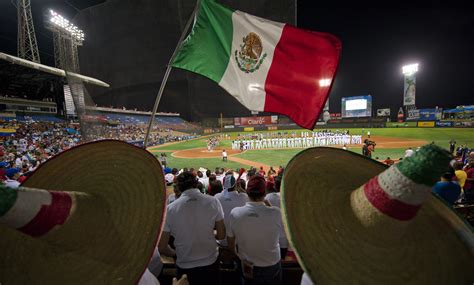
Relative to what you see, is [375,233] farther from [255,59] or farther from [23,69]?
[23,69]

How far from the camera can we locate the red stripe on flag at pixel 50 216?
0.89 m

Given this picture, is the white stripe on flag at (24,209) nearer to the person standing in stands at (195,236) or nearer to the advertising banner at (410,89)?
the person standing in stands at (195,236)

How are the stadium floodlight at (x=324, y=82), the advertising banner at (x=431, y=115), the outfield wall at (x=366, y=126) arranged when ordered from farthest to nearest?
the advertising banner at (x=431, y=115) < the outfield wall at (x=366, y=126) < the stadium floodlight at (x=324, y=82)

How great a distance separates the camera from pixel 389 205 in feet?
2.90

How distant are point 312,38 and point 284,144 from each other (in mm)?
23587

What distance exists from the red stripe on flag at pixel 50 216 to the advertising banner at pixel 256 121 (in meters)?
52.5

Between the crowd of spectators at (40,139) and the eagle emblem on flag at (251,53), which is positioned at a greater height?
the eagle emblem on flag at (251,53)

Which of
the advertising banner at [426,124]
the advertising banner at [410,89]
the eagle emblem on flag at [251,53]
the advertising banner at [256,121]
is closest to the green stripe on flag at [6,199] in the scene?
the eagle emblem on flag at [251,53]

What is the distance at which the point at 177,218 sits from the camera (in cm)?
274

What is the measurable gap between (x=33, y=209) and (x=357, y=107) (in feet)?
176

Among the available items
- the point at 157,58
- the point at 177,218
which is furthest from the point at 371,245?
the point at 157,58

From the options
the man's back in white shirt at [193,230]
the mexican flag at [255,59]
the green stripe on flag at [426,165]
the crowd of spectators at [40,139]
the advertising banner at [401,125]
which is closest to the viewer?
the green stripe on flag at [426,165]

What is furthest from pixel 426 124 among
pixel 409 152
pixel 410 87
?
pixel 409 152

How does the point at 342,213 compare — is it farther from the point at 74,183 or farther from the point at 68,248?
the point at 74,183
